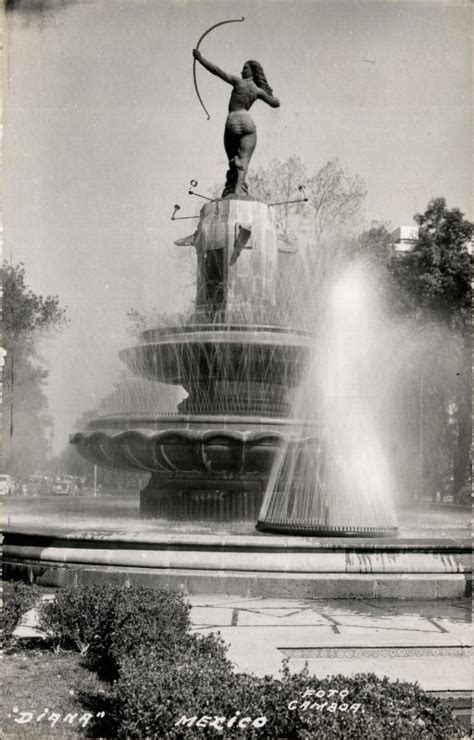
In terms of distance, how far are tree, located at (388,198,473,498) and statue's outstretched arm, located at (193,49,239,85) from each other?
1744 centimetres

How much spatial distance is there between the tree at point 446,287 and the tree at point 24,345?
12.8 m

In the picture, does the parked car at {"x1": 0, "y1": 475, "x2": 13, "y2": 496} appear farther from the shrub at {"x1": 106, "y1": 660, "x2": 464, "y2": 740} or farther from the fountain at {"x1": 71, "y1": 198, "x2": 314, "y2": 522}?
the shrub at {"x1": 106, "y1": 660, "x2": 464, "y2": 740}

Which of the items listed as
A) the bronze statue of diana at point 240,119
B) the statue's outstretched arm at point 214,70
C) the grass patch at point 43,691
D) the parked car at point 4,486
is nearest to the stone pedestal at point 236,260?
the bronze statue of diana at point 240,119

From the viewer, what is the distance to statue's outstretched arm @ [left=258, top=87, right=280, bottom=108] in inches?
540

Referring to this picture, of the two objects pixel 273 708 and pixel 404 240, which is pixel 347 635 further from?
pixel 404 240

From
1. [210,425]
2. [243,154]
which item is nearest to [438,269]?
[243,154]

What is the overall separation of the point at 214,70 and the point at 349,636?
403 inches

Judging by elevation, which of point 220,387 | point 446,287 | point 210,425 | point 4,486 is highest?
point 446,287

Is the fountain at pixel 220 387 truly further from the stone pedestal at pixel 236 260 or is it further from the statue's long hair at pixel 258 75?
the statue's long hair at pixel 258 75

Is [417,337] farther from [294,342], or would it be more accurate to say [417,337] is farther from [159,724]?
[159,724]

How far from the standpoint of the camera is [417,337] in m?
30.7

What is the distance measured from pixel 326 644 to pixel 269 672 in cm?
107

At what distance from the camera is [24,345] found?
1249 inches

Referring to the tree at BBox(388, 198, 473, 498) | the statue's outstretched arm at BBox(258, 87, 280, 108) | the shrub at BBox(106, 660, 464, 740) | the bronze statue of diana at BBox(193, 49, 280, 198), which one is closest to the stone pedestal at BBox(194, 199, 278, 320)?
the bronze statue of diana at BBox(193, 49, 280, 198)
